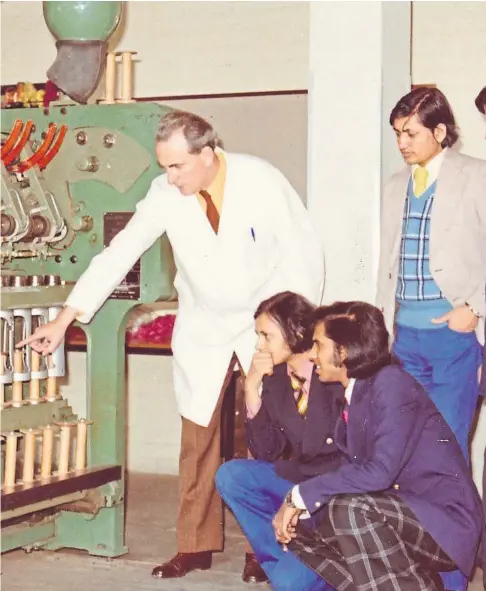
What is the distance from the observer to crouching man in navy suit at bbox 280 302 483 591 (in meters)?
3.04

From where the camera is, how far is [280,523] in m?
3.17

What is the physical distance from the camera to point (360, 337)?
3.16 meters

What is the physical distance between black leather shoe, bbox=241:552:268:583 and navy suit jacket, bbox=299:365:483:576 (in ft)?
2.61

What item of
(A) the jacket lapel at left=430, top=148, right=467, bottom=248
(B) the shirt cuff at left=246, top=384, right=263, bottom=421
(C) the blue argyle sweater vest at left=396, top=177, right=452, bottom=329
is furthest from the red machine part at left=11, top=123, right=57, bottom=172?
(A) the jacket lapel at left=430, top=148, right=467, bottom=248

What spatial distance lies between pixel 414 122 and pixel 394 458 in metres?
1.12

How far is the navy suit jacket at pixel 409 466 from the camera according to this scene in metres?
3.04

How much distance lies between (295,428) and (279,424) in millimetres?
73

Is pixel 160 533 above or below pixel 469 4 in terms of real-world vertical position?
below

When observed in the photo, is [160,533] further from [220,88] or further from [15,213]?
[220,88]

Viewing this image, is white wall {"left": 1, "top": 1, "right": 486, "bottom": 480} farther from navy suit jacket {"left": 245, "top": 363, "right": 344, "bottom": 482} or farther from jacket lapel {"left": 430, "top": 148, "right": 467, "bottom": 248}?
navy suit jacket {"left": 245, "top": 363, "right": 344, "bottom": 482}

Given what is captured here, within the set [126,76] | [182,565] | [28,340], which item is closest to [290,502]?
[182,565]

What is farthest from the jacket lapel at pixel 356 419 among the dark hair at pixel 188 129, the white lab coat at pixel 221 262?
the dark hair at pixel 188 129

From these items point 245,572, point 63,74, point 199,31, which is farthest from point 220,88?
point 245,572

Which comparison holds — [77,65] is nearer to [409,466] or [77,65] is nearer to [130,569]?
[130,569]
